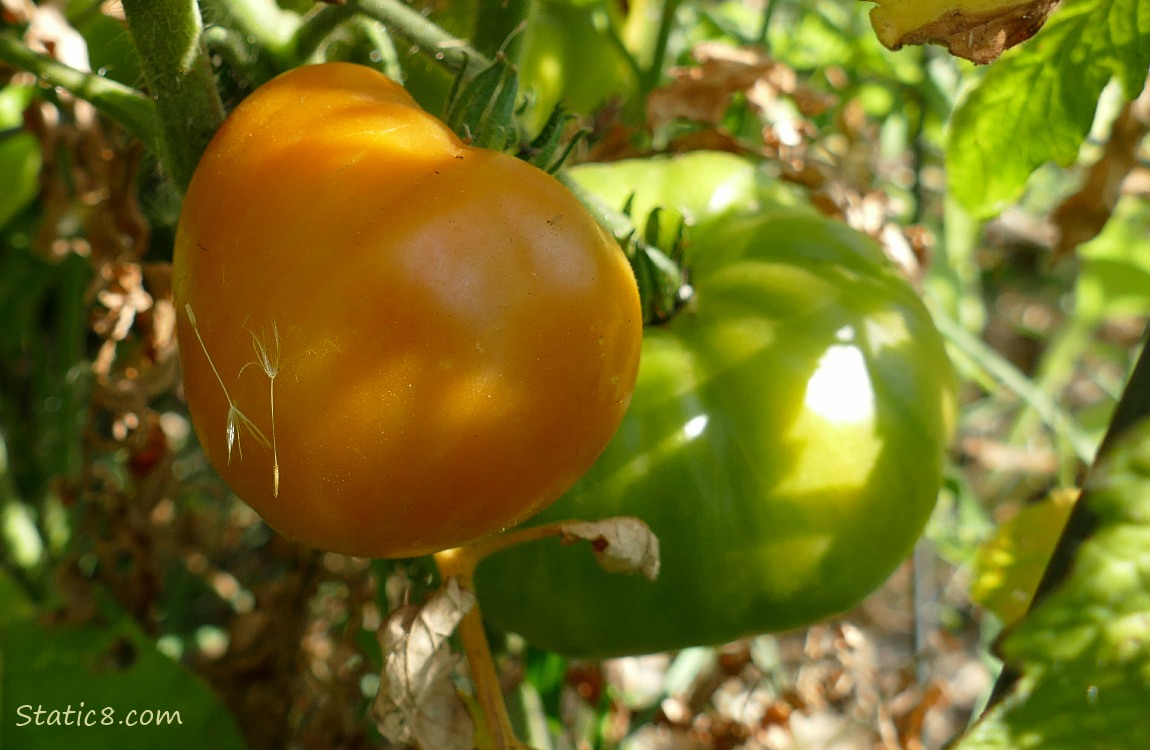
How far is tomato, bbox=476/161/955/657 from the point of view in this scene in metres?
0.64

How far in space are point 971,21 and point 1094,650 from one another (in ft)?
0.80

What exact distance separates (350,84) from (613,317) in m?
0.15

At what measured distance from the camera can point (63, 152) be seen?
942 mm

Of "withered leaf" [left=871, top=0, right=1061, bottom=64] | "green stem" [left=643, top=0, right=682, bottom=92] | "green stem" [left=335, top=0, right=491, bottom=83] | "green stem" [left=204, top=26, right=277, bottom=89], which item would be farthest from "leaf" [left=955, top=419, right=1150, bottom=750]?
"green stem" [left=643, top=0, right=682, bottom=92]

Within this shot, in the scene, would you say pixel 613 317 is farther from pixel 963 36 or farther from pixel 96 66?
pixel 96 66

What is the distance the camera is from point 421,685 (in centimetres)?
49

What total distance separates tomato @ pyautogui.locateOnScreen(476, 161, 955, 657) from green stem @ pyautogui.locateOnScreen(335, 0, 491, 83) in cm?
23

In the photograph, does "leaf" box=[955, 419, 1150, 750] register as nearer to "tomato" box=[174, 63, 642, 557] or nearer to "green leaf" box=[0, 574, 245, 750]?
"tomato" box=[174, 63, 642, 557]

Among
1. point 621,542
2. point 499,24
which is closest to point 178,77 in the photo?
point 499,24

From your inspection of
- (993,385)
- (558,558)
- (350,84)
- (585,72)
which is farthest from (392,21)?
(993,385)

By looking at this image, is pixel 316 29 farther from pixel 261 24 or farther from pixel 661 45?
pixel 661 45

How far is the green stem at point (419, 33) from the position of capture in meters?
0.52

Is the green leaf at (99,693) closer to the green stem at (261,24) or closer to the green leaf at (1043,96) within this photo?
the green stem at (261,24)

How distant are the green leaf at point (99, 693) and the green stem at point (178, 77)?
1.56 ft
